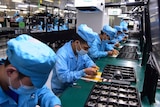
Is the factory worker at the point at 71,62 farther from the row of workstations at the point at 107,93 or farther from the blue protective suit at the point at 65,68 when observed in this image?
the row of workstations at the point at 107,93

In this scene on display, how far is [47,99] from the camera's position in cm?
151

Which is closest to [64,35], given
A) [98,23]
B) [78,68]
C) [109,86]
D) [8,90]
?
[98,23]

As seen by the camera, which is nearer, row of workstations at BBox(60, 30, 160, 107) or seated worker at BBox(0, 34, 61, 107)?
seated worker at BBox(0, 34, 61, 107)

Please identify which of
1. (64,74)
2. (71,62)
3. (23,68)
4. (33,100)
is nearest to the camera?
(23,68)

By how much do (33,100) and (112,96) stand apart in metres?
0.70

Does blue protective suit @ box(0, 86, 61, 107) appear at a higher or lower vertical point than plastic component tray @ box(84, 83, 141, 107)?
higher

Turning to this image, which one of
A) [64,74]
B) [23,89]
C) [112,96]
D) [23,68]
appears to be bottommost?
[112,96]

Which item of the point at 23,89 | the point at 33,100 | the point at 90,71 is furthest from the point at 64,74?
the point at 23,89

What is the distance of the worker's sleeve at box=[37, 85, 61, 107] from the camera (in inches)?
56.8

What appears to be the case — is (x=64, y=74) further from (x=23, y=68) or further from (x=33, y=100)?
(x=23, y=68)

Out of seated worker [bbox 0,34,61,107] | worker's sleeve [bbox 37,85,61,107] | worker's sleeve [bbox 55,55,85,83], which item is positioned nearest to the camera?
seated worker [bbox 0,34,61,107]

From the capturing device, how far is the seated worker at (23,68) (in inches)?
39.8

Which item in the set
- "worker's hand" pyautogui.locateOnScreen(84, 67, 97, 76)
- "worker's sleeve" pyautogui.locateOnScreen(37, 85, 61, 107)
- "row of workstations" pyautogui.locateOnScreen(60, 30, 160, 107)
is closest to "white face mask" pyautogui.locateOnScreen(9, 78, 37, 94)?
"worker's sleeve" pyautogui.locateOnScreen(37, 85, 61, 107)

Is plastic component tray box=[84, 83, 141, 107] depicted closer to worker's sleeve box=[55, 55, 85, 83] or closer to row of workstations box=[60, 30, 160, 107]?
row of workstations box=[60, 30, 160, 107]
